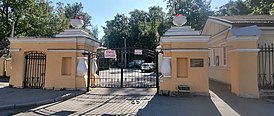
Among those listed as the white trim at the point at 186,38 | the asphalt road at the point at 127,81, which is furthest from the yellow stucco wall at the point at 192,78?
the asphalt road at the point at 127,81

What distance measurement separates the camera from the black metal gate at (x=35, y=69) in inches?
547

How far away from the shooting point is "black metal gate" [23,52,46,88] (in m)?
13.9

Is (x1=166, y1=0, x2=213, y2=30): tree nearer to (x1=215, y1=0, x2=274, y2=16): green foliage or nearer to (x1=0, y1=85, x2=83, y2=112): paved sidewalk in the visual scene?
(x1=215, y1=0, x2=274, y2=16): green foliage

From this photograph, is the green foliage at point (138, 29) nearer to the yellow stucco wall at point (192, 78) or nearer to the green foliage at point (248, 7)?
the green foliage at point (248, 7)

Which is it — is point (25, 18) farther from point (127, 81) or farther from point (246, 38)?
point (246, 38)

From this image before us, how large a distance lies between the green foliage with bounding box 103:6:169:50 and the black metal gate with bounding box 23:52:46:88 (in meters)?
26.7

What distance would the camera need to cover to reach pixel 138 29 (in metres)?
55.2

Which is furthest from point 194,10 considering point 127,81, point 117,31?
point 127,81

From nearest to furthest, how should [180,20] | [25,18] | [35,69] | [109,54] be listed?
1. [180,20]
2. [109,54]
3. [35,69]
4. [25,18]

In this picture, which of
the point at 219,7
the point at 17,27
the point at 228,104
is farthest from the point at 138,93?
the point at 219,7

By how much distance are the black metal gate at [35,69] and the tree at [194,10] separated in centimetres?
3369

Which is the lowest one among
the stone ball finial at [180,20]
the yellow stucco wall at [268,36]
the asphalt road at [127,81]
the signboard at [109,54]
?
the asphalt road at [127,81]

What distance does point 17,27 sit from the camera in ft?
86.1

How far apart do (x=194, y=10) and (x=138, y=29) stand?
569 inches
